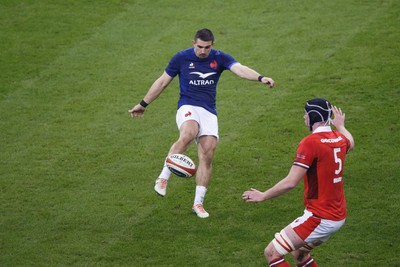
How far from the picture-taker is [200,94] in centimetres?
1302

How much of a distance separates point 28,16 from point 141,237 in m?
10.5

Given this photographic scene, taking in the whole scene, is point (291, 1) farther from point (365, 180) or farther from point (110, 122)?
point (365, 180)

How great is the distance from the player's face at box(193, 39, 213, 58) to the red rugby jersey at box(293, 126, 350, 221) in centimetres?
352

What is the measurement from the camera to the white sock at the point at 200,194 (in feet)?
41.8

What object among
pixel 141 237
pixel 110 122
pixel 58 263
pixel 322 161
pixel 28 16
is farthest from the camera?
pixel 28 16

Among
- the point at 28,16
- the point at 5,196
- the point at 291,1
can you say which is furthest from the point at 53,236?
the point at 291,1

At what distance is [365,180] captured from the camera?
1359 cm

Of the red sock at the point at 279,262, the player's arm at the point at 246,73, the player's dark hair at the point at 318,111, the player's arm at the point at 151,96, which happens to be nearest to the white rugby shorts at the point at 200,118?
the player's arm at the point at 151,96

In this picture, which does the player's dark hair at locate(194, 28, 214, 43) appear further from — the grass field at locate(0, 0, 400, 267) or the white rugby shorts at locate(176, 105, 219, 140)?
the grass field at locate(0, 0, 400, 267)

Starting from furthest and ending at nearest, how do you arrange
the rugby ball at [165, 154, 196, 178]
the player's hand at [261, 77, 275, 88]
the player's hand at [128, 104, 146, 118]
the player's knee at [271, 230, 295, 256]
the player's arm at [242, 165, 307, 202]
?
the player's hand at [128, 104, 146, 118]
the player's hand at [261, 77, 275, 88]
the rugby ball at [165, 154, 196, 178]
the player's knee at [271, 230, 295, 256]
the player's arm at [242, 165, 307, 202]

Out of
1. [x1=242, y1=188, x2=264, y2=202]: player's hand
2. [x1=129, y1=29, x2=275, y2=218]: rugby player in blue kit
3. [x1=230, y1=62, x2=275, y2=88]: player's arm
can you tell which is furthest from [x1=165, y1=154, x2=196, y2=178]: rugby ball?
[x1=242, y1=188, x2=264, y2=202]: player's hand

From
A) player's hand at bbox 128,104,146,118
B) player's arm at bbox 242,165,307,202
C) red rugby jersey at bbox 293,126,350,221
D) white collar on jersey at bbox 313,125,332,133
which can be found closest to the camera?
player's arm at bbox 242,165,307,202

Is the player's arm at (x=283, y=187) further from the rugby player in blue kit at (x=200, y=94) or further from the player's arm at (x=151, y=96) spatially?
the player's arm at (x=151, y=96)

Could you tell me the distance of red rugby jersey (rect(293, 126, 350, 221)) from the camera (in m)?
9.48
